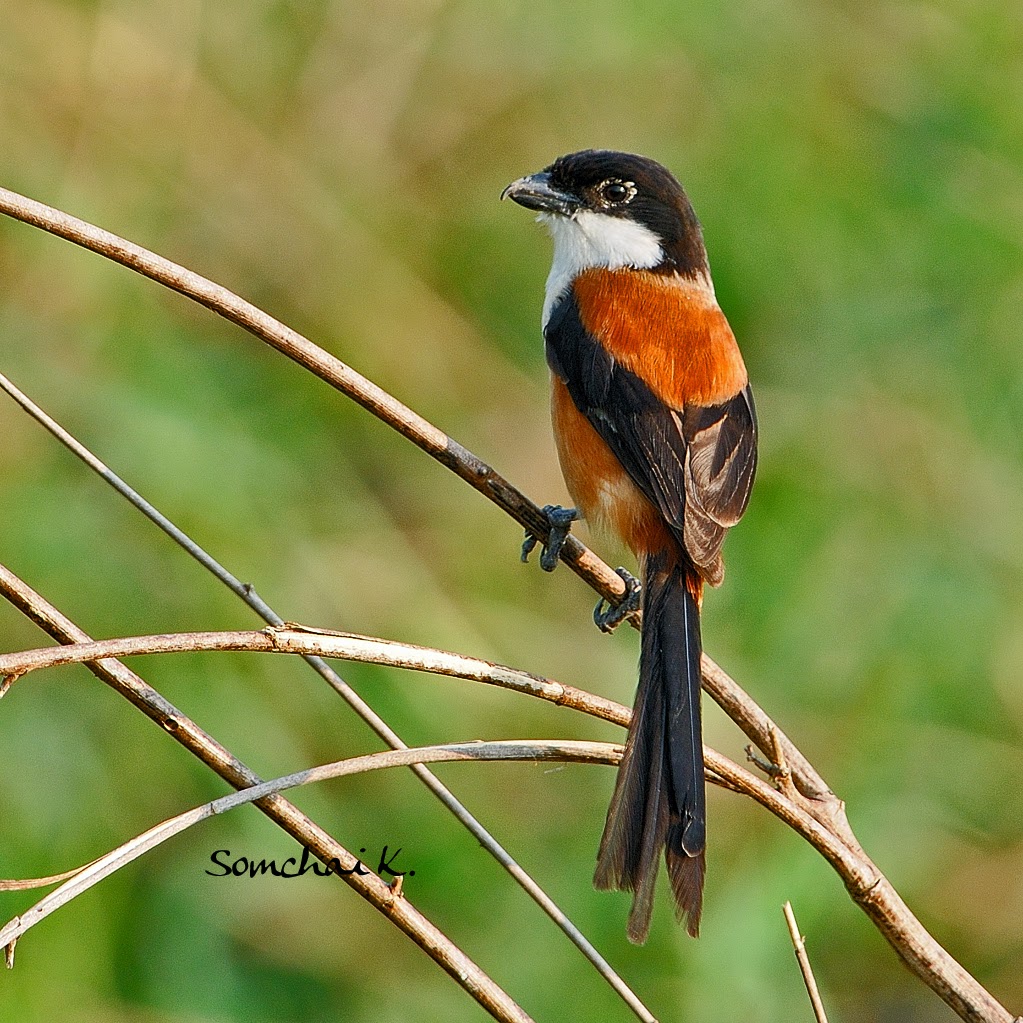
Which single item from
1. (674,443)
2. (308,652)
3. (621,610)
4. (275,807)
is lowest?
(275,807)

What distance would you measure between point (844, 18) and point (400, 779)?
361cm

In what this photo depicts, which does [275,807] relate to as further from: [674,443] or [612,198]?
[612,198]

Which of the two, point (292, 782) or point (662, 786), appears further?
point (662, 786)

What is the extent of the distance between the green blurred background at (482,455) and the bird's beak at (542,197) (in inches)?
43.4

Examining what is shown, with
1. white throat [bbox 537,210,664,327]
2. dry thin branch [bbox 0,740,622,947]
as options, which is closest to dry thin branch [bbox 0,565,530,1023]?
dry thin branch [bbox 0,740,622,947]

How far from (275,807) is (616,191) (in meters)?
2.60

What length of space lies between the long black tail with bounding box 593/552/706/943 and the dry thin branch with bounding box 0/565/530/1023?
0.24 metres

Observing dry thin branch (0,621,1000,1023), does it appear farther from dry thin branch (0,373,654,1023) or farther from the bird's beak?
the bird's beak

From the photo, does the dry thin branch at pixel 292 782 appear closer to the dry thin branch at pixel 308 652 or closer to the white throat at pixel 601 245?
the dry thin branch at pixel 308 652

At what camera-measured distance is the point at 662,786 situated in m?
2.61

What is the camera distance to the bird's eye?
163 inches

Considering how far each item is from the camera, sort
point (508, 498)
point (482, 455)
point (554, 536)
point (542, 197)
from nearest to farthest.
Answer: point (508, 498), point (554, 536), point (542, 197), point (482, 455)

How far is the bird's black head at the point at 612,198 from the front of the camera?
4.11 metres

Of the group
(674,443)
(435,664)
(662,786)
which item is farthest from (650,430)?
(435,664)
